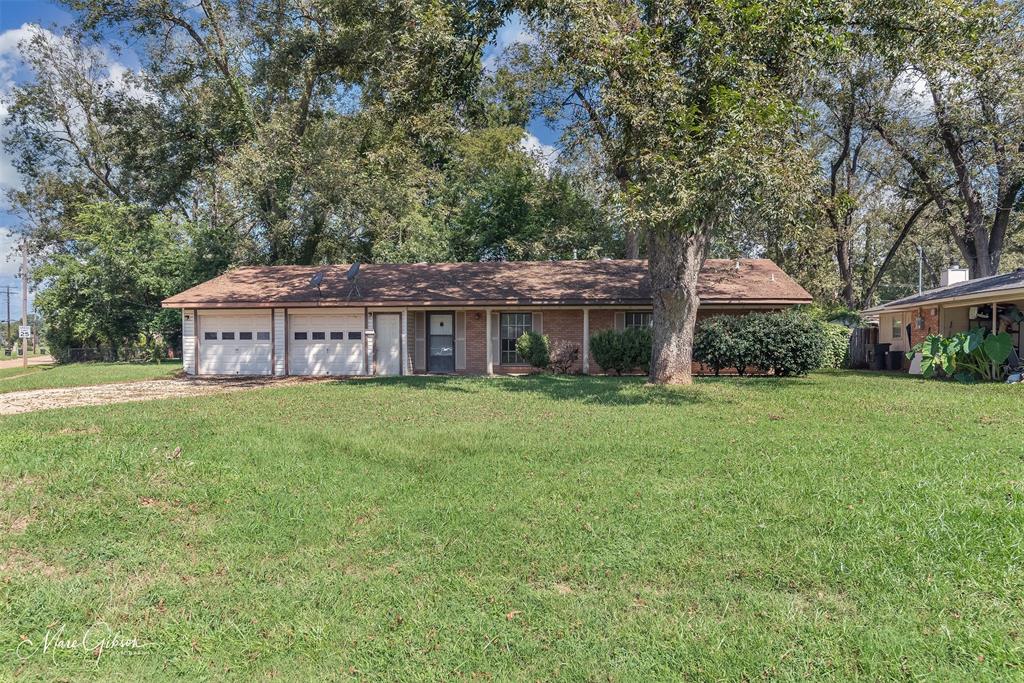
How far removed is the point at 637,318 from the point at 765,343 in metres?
4.82

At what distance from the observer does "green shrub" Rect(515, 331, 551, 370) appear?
1734cm

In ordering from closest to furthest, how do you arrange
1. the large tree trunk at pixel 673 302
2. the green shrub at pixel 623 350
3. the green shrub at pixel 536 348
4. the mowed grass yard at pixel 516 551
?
the mowed grass yard at pixel 516 551 → the large tree trunk at pixel 673 302 → the green shrub at pixel 623 350 → the green shrub at pixel 536 348

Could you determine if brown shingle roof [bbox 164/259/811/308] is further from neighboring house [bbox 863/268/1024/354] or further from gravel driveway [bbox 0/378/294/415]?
neighboring house [bbox 863/268/1024/354]

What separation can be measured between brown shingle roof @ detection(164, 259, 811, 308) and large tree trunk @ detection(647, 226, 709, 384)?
176 inches

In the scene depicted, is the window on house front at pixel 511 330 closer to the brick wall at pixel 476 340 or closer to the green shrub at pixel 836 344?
the brick wall at pixel 476 340

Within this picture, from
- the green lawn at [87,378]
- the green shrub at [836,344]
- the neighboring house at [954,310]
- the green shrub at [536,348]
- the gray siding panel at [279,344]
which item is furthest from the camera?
the gray siding panel at [279,344]

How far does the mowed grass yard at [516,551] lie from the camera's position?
3338 mm

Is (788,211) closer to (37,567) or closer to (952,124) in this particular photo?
(37,567)

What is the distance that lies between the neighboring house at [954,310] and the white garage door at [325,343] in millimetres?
16493

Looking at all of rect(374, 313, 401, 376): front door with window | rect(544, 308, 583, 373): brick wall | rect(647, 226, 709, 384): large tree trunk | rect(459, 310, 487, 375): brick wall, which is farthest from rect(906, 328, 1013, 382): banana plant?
rect(374, 313, 401, 376): front door with window

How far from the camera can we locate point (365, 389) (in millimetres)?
12516

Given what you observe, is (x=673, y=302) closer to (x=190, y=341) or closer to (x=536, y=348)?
(x=536, y=348)

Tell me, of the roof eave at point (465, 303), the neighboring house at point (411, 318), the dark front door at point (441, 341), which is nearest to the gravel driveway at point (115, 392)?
the neighboring house at point (411, 318)

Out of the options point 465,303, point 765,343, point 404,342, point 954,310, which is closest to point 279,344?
point 404,342
